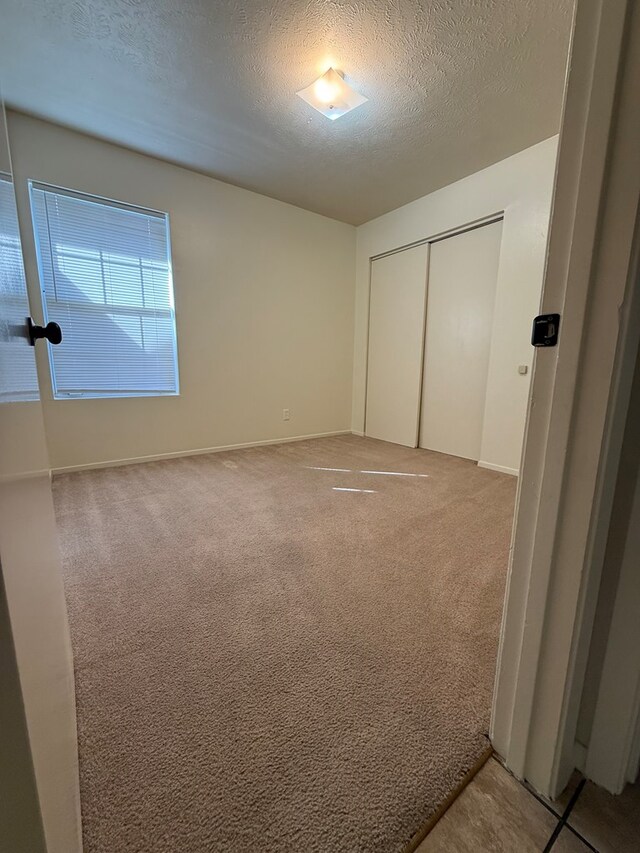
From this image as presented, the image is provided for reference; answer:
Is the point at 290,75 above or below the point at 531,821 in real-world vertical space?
above

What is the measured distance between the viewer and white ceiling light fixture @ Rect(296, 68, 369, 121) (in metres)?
1.97

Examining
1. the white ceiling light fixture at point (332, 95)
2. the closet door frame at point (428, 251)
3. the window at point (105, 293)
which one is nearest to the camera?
the white ceiling light fixture at point (332, 95)

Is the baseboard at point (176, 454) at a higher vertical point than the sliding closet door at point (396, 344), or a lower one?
lower

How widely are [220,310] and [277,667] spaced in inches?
124

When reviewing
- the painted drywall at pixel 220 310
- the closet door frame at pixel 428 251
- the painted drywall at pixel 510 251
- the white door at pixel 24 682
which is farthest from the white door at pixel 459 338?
the white door at pixel 24 682

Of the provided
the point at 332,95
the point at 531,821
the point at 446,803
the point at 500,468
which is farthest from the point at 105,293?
the point at 500,468

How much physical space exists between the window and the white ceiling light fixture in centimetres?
163

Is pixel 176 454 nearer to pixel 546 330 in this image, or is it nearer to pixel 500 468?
pixel 500 468

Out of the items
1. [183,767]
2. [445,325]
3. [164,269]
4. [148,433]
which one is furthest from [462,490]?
[164,269]

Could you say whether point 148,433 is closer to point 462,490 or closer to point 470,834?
point 462,490

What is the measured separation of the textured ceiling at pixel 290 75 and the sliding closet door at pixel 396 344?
0.99m

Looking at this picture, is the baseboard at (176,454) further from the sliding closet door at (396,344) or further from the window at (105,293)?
the sliding closet door at (396,344)

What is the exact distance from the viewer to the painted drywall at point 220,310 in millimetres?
2623

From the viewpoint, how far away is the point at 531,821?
675 millimetres
